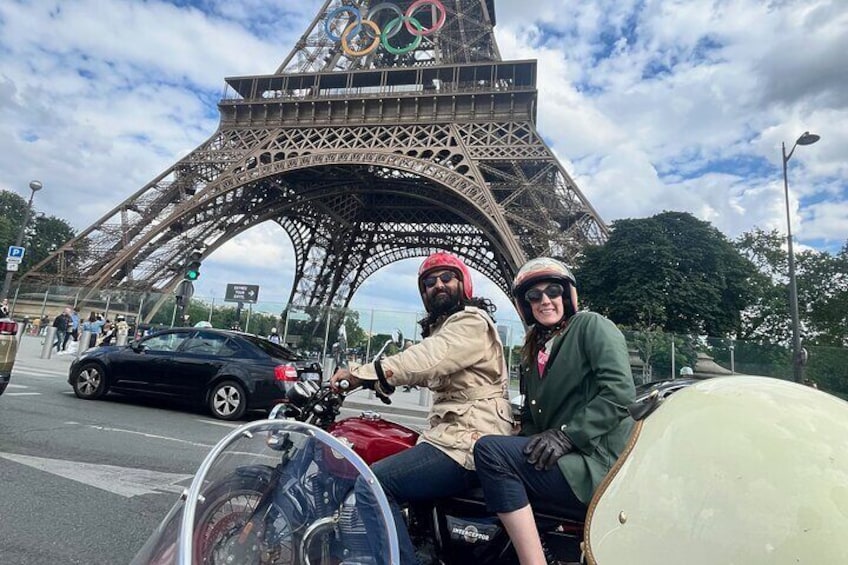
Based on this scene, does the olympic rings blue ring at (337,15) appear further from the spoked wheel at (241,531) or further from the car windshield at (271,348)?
the spoked wheel at (241,531)

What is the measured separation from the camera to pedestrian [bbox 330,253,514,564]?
1.66m

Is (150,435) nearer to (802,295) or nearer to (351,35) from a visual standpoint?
(351,35)

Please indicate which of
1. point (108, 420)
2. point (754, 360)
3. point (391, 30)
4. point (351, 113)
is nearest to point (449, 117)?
point (351, 113)

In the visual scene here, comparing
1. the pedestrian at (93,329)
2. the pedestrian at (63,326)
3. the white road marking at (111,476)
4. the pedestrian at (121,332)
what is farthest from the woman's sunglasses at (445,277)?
the pedestrian at (63,326)

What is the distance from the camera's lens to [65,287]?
786 inches

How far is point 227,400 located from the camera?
6887mm

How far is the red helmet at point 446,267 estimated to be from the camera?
202 centimetres

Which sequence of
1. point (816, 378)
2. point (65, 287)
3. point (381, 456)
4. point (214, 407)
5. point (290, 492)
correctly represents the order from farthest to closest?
point (65, 287) → point (816, 378) → point (214, 407) → point (381, 456) → point (290, 492)

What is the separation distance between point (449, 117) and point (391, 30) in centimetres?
906

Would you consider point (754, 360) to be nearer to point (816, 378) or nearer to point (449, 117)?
point (816, 378)

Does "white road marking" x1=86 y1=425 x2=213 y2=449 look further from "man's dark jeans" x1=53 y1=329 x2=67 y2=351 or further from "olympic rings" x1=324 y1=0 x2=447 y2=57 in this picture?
"olympic rings" x1=324 y1=0 x2=447 y2=57

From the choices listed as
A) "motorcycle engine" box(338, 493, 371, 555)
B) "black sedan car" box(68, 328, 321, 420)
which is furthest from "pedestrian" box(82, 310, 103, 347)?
"motorcycle engine" box(338, 493, 371, 555)

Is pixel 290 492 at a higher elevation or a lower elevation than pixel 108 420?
higher

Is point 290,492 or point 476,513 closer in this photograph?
point 290,492
